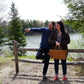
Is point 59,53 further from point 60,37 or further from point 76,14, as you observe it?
point 76,14

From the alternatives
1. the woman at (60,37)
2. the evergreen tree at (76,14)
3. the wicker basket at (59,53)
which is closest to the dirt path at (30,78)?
the wicker basket at (59,53)

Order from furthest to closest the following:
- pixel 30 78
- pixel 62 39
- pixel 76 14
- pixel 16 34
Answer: pixel 16 34 < pixel 76 14 < pixel 30 78 < pixel 62 39

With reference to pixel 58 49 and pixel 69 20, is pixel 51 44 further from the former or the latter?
pixel 69 20

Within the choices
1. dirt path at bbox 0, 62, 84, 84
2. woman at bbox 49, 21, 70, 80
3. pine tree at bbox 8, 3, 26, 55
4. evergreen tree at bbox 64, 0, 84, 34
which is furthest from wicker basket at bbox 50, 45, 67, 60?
pine tree at bbox 8, 3, 26, 55

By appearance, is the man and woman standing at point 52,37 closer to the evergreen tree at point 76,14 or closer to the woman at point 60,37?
the woman at point 60,37

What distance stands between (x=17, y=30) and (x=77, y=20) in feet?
58.1

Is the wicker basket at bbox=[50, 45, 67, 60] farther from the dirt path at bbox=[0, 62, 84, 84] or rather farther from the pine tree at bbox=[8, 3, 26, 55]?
the pine tree at bbox=[8, 3, 26, 55]

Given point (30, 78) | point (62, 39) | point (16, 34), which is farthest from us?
point (16, 34)

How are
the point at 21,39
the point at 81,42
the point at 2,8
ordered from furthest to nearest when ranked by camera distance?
the point at 21,39 < the point at 81,42 < the point at 2,8

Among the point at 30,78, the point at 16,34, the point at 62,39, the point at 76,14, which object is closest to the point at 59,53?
the point at 62,39

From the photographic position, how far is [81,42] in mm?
7012

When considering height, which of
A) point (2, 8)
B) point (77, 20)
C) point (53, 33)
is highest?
point (2, 8)

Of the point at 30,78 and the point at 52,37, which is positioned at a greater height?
the point at 52,37

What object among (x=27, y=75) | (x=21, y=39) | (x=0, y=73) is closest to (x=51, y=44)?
(x=27, y=75)
